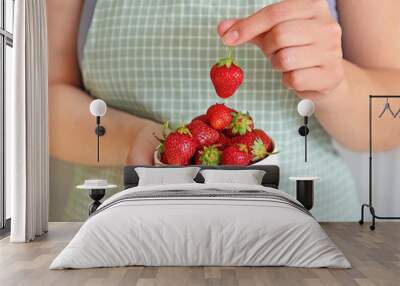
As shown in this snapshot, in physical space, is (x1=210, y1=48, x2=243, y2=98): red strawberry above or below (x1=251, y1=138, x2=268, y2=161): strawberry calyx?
above

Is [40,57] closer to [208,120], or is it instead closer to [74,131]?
Answer: [74,131]

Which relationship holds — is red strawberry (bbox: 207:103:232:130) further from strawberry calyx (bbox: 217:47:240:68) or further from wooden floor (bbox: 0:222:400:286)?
wooden floor (bbox: 0:222:400:286)

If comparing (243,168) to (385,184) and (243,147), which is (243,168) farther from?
(385,184)

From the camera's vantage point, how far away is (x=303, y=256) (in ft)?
14.1

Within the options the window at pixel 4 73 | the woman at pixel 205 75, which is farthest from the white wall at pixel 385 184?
the window at pixel 4 73

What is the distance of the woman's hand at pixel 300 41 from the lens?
6.51 metres

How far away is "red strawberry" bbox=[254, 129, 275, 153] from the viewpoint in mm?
6600

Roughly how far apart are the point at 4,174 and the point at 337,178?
3368mm

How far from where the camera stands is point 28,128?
18.9 feet


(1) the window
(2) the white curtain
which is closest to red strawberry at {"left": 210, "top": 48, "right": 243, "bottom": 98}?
(2) the white curtain

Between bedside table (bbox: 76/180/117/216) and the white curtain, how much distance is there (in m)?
0.45

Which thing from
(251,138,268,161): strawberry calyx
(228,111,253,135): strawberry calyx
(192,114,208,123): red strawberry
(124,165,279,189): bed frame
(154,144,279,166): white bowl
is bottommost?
(124,165,279,189): bed frame

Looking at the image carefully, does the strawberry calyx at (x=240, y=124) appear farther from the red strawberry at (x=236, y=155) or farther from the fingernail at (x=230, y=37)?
the fingernail at (x=230, y=37)

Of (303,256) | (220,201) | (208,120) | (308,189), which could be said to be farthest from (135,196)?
(308,189)
